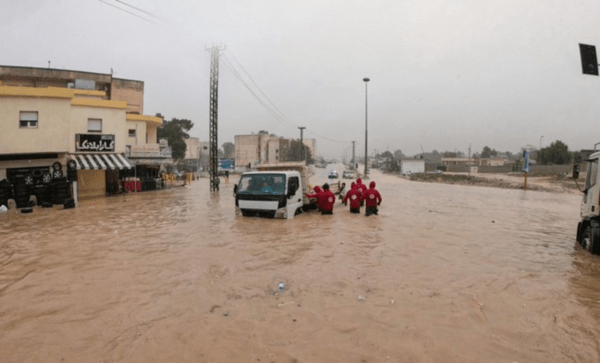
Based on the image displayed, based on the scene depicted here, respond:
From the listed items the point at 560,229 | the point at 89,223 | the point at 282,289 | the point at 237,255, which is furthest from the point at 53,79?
the point at 560,229

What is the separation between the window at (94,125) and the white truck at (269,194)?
14.4 m

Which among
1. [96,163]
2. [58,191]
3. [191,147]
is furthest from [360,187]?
[191,147]

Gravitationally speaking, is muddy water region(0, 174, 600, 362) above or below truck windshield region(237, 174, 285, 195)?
below

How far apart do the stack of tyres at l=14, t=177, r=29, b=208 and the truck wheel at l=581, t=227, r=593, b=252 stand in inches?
858

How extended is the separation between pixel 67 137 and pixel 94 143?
9.63ft

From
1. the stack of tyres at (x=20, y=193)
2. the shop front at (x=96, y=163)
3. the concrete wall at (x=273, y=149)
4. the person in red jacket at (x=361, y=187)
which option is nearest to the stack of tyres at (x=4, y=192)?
the stack of tyres at (x=20, y=193)

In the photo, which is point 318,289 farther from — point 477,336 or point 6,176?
point 6,176

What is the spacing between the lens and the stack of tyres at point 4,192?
16.0 metres

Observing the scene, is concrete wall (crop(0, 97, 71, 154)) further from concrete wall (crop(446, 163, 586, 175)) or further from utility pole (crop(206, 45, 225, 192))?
concrete wall (crop(446, 163, 586, 175))

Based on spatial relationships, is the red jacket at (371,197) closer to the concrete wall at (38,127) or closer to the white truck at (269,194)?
the white truck at (269,194)

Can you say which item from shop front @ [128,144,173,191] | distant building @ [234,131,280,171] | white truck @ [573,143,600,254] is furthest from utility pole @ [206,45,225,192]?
distant building @ [234,131,280,171]

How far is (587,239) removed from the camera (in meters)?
9.16

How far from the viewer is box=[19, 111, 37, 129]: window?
1752 centimetres

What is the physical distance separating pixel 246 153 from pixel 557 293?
343 ft
